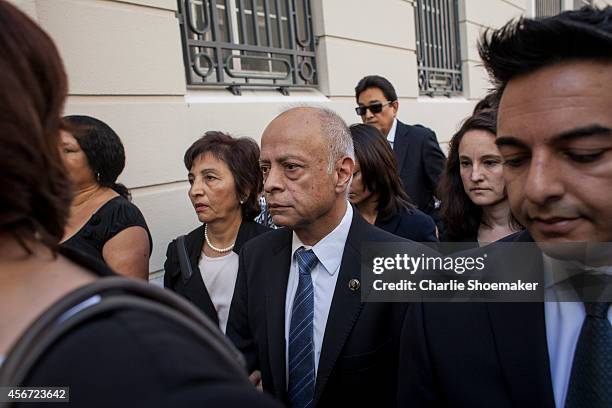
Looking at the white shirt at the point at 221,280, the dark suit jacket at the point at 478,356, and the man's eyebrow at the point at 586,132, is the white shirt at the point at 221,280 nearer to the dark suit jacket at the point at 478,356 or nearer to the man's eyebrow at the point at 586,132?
the dark suit jacket at the point at 478,356

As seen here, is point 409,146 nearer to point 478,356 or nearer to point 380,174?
point 380,174

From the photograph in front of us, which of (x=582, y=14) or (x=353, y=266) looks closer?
(x=582, y=14)

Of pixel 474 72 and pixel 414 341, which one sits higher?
pixel 474 72

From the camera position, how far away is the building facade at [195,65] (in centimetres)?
304

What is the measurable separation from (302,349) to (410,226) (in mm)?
1347

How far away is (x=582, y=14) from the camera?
118 centimetres

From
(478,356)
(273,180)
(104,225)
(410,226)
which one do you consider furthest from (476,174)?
(104,225)

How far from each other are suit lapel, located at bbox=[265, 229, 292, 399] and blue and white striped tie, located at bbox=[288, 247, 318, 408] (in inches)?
1.4

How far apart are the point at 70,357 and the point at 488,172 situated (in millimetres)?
2369

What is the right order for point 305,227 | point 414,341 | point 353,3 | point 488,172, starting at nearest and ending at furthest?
point 414,341
point 305,227
point 488,172
point 353,3

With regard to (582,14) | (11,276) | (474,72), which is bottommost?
(11,276)

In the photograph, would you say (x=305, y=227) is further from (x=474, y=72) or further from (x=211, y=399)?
(x=474, y=72)

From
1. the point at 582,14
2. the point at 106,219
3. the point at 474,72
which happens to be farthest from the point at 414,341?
the point at 474,72

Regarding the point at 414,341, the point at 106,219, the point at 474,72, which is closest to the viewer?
the point at 414,341
